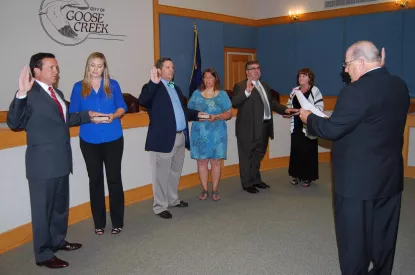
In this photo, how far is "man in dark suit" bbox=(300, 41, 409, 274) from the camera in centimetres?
204

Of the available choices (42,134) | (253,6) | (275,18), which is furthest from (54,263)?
(253,6)

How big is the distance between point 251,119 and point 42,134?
2.53 meters

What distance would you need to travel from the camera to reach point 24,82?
2396 millimetres

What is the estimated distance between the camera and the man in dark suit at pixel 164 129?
11.9ft

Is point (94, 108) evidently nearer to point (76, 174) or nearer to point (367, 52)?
point (76, 174)

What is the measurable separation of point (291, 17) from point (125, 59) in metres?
3.72

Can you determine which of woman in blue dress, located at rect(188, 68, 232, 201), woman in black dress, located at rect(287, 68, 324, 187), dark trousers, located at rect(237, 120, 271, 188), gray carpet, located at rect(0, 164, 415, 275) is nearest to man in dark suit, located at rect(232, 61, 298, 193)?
dark trousers, located at rect(237, 120, 271, 188)

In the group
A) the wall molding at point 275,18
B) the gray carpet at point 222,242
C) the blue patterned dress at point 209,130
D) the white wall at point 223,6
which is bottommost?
the gray carpet at point 222,242

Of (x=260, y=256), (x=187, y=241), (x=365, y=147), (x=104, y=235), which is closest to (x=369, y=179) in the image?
(x=365, y=147)

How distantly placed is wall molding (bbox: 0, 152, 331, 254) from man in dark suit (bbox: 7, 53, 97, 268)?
527mm

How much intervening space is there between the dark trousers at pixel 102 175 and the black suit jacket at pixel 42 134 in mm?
471

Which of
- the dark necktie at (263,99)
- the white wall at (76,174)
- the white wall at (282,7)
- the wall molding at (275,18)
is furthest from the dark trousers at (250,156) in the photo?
the white wall at (282,7)

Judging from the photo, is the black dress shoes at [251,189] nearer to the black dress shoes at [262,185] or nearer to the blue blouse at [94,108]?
the black dress shoes at [262,185]

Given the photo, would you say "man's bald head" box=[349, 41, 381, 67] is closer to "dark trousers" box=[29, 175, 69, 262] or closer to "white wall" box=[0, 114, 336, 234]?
"dark trousers" box=[29, 175, 69, 262]
